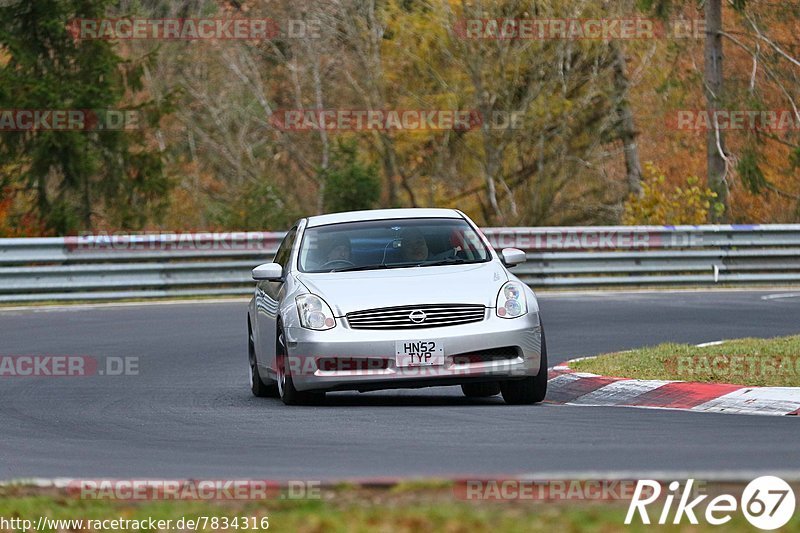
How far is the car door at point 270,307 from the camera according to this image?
12.8m

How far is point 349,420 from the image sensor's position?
1070 centimetres

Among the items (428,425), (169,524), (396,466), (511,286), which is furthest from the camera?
(511,286)

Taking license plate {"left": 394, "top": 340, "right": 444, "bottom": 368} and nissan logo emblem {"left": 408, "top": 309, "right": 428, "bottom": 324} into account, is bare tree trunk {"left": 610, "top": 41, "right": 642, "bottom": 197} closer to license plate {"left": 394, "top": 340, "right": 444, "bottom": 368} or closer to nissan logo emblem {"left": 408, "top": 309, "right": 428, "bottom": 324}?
nissan logo emblem {"left": 408, "top": 309, "right": 428, "bottom": 324}

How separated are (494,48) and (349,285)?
2480cm

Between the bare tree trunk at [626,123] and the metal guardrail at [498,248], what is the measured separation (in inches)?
412

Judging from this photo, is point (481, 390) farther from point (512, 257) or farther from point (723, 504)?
point (723, 504)

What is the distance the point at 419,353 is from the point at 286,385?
1.20 m

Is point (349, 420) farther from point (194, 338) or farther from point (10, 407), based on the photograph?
point (194, 338)

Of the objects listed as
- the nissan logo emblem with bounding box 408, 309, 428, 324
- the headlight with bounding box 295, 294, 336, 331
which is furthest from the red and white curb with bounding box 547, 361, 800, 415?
the headlight with bounding box 295, 294, 336, 331

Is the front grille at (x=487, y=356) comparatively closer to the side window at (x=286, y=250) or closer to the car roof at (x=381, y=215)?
the car roof at (x=381, y=215)

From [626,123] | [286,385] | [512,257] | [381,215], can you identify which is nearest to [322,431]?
[286,385]

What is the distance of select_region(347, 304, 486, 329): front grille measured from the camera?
459 inches

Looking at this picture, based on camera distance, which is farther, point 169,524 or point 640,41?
point 640,41

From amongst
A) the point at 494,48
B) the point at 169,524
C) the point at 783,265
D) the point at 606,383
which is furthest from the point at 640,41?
the point at 169,524
